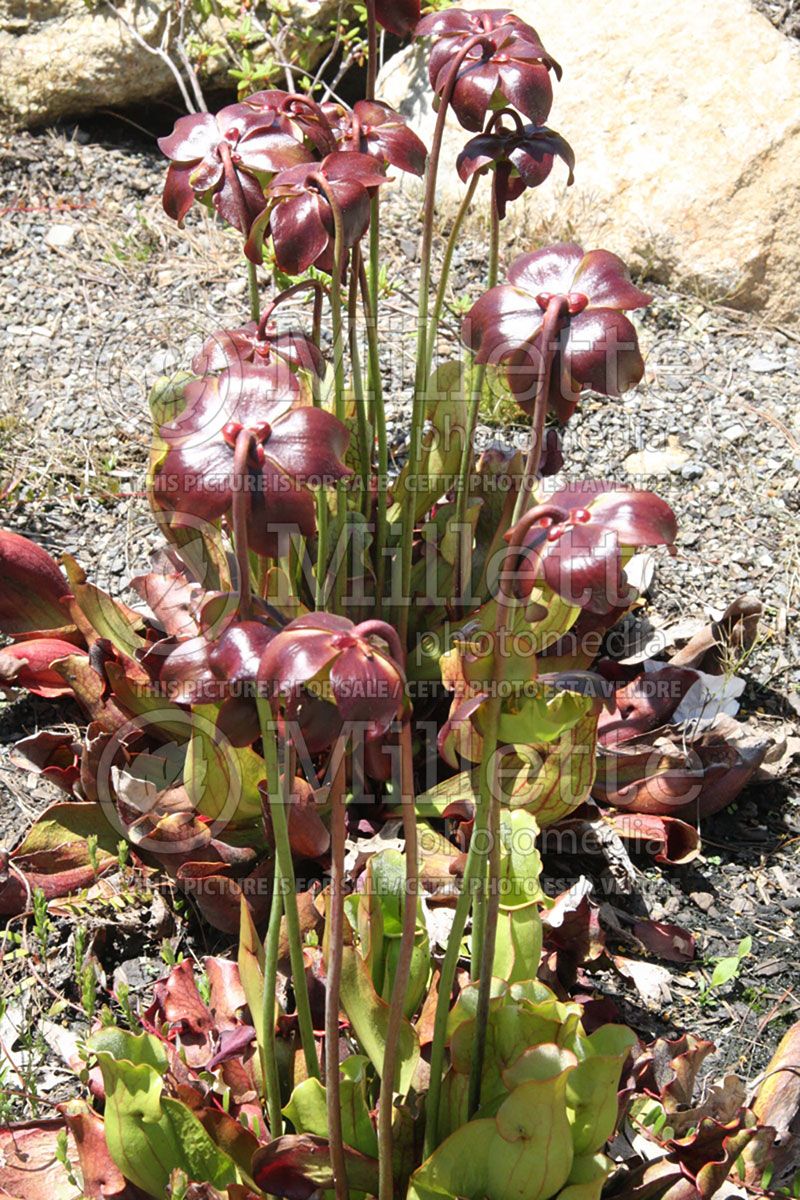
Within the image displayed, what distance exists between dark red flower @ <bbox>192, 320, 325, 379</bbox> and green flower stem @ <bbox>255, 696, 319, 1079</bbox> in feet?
1.94

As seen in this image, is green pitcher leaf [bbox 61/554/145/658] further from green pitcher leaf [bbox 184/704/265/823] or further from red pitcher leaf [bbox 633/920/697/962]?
red pitcher leaf [bbox 633/920/697/962]

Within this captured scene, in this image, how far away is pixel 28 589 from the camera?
2840 millimetres

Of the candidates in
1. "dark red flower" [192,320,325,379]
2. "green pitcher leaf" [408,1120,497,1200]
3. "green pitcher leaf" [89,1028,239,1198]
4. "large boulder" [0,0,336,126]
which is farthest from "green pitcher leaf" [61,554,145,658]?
"large boulder" [0,0,336,126]

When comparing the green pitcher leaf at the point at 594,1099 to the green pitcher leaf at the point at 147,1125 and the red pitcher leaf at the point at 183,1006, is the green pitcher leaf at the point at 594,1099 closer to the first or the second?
the green pitcher leaf at the point at 147,1125

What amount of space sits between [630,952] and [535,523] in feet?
4.69

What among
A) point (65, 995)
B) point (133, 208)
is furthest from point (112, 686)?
point (133, 208)

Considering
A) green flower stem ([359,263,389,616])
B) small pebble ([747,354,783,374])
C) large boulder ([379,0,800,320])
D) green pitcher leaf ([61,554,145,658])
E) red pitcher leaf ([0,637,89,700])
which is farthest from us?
large boulder ([379,0,800,320])

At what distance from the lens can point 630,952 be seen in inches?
94.7

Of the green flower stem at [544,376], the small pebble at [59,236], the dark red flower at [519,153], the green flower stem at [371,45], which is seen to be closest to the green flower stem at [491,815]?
the green flower stem at [544,376]

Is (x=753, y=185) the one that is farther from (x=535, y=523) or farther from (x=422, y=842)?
(x=535, y=523)

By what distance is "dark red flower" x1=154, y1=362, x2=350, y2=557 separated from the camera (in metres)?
1.27

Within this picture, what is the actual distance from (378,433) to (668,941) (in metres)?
1.22

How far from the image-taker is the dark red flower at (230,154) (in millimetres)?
1860

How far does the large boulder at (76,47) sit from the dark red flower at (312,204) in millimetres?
3737
